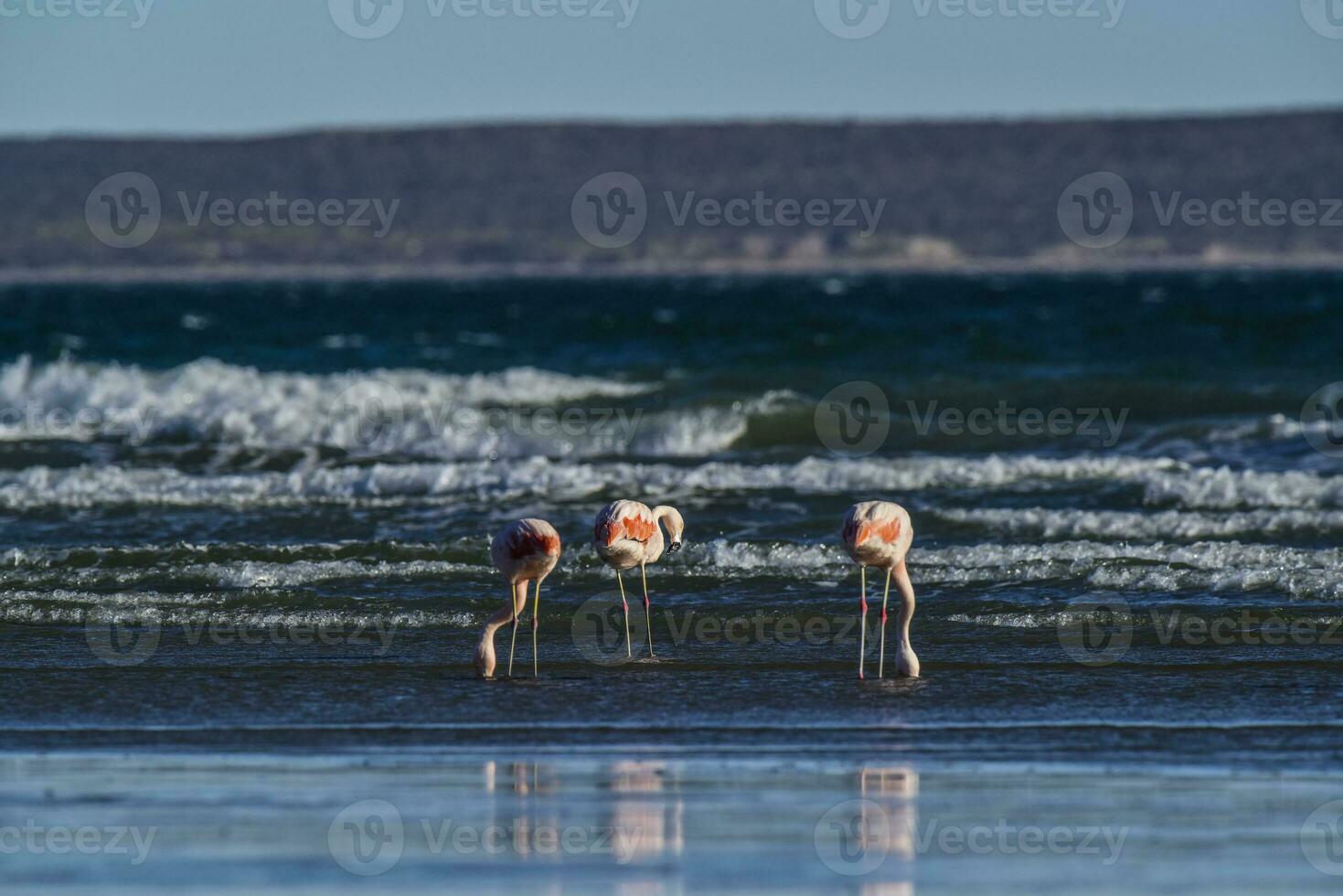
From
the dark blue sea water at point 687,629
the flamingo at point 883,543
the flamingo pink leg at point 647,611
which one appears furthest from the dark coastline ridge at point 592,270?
the flamingo at point 883,543

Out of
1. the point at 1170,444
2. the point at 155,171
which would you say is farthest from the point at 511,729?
the point at 155,171

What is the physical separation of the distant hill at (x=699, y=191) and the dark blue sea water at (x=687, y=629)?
329ft

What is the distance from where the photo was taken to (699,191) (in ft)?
427

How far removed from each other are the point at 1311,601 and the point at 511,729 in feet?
18.4

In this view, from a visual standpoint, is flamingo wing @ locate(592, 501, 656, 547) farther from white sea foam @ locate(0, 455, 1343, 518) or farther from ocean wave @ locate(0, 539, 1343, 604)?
white sea foam @ locate(0, 455, 1343, 518)

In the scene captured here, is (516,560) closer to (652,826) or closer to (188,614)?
(188,614)

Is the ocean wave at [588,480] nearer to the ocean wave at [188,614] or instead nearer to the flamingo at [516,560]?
the ocean wave at [188,614]

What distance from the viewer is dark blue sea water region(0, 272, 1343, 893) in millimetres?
7504

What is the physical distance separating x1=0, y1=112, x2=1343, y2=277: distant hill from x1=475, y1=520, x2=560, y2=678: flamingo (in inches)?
4418

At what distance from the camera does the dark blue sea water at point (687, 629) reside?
24.6 feet

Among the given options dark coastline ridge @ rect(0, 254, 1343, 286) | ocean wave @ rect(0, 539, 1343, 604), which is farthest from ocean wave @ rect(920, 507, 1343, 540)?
dark coastline ridge @ rect(0, 254, 1343, 286)

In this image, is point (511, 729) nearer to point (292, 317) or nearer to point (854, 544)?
point (854, 544)

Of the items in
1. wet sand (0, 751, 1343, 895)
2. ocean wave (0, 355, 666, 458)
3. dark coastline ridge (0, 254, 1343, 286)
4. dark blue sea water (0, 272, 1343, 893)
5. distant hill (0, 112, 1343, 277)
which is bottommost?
wet sand (0, 751, 1343, 895)

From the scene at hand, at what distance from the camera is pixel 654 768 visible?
340 inches
